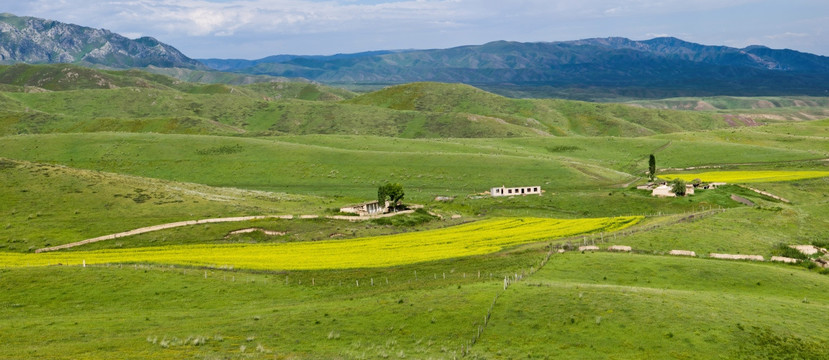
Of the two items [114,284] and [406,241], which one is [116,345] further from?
[406,241]

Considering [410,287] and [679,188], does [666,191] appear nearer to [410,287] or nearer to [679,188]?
[679,188]

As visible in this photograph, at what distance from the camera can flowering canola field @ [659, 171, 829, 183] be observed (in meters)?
133

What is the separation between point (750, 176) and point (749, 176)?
264mm

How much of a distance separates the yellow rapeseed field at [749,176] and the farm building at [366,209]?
6799 cm

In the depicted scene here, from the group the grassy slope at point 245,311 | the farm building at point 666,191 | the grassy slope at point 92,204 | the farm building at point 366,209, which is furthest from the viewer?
the farm building at point 666,191

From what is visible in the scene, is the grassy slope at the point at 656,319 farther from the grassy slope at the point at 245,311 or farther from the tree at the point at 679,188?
the tree at the point at 679,188

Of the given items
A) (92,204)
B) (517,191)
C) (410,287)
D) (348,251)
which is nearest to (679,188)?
(517,191)

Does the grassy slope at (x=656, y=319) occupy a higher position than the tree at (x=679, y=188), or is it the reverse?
the grassy slope at (x=656, y=319)

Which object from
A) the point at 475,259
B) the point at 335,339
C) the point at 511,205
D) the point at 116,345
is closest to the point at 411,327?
the point at 335,339

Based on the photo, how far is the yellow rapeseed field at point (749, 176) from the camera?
13275 centimetres

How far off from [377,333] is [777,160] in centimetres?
15782

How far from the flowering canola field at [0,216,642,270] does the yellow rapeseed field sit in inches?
2255

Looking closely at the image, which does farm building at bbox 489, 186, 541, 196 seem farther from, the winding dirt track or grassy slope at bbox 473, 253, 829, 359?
grassy slope at bbox 473, 253, 829, 359

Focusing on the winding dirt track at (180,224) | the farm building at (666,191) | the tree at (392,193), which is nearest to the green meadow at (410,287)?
the winding dirt track at (180,224)
